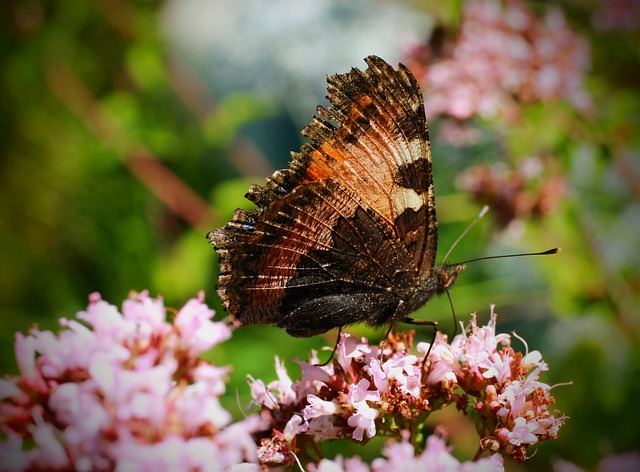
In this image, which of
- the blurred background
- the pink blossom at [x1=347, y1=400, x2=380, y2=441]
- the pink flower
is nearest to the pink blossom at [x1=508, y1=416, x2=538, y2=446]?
the pink blossom at [x1=347, y1=400, x2=380, y2=441]

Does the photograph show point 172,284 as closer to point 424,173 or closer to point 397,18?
point 424,173

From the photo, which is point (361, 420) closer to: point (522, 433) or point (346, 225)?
point (522, 433)

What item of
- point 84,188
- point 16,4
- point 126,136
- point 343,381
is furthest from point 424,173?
point 16,4

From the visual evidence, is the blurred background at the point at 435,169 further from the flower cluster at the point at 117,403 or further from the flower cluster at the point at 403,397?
the flower cluster at the point at 117,403

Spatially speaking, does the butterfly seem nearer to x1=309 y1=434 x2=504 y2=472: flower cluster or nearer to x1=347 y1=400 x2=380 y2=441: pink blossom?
x1=347 y1=400 x2=380 y2=441: pink blossom

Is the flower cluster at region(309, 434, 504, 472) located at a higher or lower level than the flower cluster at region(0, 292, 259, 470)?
lower
